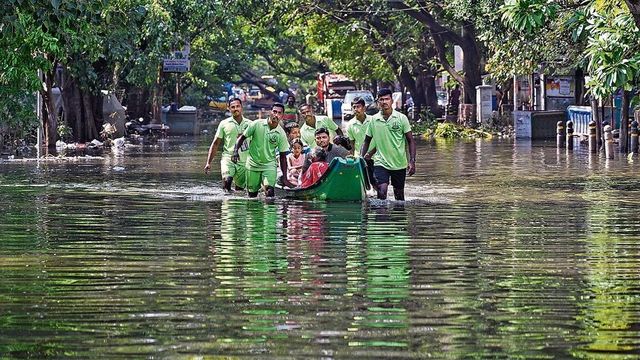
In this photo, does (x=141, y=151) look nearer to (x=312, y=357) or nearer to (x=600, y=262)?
(x=600, y=262)

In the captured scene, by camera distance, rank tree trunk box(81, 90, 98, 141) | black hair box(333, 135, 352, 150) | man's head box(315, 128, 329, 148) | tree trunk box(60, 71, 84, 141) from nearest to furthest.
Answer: man's head box(315, 128, 329, 148) < black hair box(333, 135, 352, 150) < tree trunk box(60, 71, 84, 141) < tree trunk box(81, 90, 98, 141)

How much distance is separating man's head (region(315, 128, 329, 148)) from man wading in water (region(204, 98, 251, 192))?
1013mm

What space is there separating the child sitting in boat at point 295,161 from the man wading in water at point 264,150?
42 cm

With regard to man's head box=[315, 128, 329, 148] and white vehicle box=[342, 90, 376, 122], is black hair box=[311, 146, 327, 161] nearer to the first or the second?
man's head box=[315, 128, 329, 148]

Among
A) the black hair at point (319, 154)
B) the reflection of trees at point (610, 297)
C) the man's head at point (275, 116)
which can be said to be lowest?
the reflection of trees at point (610, 297)

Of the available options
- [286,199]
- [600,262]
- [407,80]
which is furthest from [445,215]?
[407,80]

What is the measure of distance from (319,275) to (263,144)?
9.22 meters

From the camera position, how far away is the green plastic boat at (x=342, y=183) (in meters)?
20.3

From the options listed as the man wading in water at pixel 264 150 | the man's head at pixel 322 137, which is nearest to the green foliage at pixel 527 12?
the man's head at pixel 322 137

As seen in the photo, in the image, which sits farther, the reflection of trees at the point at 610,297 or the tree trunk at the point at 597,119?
the tree trunk at the point at 597,119

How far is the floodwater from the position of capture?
890cm

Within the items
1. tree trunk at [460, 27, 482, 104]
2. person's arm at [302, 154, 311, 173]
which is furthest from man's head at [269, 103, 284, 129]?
tree trunk at [460, 27, 482, 104]

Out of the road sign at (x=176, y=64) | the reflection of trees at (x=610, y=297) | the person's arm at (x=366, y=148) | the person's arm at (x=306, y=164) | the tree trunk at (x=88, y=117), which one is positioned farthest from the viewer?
the road sign at (x=176, y=64)

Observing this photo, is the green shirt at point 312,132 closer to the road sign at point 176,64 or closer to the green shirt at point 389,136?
the green shirt at point 389,136
